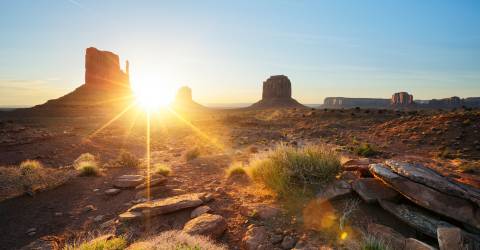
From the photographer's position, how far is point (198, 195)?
6.91 metres

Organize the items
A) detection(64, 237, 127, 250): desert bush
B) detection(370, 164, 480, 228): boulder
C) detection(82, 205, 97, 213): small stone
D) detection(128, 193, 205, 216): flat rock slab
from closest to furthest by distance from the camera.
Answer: detection(64, 237, 127, 250): desert bush → detection(370, 164, 480, 228): boulder → detection(128, 193, 205, 216): flat rock slab → detection(82, 205, 97, 213): small stone

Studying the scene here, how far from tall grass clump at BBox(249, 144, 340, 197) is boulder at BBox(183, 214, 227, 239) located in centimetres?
184

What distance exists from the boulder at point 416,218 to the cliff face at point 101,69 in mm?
106089

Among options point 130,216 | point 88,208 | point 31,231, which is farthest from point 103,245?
point 88,208

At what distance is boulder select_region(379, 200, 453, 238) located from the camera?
457 cm

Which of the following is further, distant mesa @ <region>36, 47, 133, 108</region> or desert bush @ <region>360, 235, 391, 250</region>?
distant mesa @ <region>36, 47, 133, 108</region>

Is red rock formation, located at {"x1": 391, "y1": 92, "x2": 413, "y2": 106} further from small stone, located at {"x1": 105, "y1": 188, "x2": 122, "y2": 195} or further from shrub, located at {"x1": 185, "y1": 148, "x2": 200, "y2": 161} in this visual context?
small stone, located at {"x1": 105, "y1": 188, "x2": 122, "y2": 195}

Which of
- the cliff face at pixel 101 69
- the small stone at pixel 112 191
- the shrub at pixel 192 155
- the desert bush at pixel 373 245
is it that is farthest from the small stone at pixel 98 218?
the cliff face at pixel 101 69

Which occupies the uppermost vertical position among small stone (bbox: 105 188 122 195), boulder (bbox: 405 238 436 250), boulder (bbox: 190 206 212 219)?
boulder (bbox: 405 238 436 250)

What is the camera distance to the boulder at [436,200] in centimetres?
454

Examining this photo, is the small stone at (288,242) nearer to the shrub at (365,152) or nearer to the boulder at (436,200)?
the boulder at (436,200)

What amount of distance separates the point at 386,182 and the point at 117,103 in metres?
93.1

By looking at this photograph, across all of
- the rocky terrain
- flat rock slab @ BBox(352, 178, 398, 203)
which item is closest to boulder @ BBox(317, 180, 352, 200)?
the rocky terrain

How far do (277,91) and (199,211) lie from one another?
3996 inches
